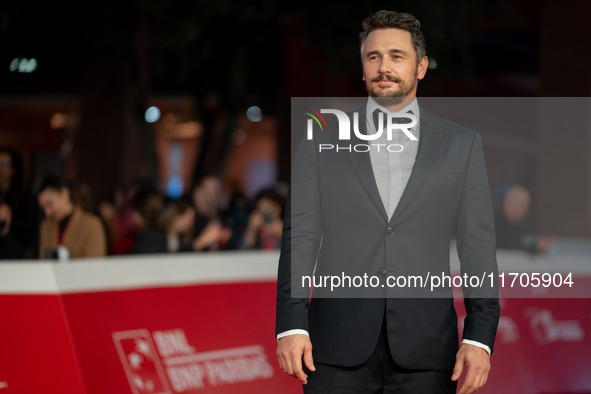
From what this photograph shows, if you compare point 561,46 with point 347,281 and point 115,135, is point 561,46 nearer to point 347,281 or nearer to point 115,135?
point 115,135

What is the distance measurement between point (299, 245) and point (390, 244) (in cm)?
27

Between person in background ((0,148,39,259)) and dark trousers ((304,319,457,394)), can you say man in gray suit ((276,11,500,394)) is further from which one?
person in background ((0,148,39,259))

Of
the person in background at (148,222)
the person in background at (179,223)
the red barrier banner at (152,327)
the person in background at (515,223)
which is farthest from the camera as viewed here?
the person in background at (179,223)

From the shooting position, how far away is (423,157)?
281cm

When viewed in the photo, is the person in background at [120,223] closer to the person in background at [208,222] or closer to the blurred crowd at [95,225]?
the blurred crowd at [95,225]

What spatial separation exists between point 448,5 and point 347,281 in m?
10.8

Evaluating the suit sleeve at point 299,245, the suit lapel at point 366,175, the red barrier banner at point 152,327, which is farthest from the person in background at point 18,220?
the suit lapel at point 366,175

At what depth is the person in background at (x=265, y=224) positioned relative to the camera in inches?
335

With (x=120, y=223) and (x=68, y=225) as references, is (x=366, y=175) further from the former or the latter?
(x=120, y=223)

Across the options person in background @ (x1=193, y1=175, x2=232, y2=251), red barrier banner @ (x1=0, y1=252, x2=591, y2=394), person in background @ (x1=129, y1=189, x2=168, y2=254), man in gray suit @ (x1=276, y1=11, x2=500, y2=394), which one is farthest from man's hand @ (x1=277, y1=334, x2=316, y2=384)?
person in background @ (x1=193, y1=175, x2=232, y2=251)

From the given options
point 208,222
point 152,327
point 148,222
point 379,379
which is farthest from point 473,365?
point 208,222

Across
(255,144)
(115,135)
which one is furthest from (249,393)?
(255,144)

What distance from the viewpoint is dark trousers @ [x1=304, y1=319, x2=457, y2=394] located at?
274cm

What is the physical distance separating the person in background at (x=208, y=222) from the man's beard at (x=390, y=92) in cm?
523
